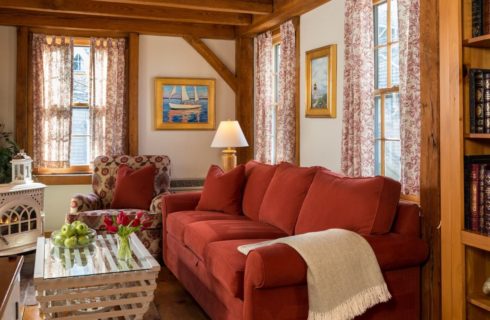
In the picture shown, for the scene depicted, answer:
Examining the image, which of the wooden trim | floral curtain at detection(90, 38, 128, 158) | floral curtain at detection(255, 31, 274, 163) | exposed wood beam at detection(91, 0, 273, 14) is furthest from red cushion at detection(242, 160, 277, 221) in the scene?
floral curtain at detection(90, 38, 128, 158)

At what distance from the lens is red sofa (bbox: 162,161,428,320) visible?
2.62 metres

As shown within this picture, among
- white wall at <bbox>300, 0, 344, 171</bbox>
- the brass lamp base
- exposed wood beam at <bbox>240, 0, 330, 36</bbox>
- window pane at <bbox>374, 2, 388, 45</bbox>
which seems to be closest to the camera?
window pane at <bbox>374, 2, 388, 45</bbox>

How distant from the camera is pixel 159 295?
13.8ft

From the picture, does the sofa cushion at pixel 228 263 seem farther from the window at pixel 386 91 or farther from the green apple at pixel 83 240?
the window at pixel 386 91

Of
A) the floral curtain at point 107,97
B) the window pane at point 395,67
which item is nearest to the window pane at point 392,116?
the window pane at point 395,67

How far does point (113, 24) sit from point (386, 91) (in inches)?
145

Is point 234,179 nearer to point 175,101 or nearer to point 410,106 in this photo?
point 410,106

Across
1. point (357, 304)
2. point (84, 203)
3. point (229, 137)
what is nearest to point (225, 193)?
point (229, 137)

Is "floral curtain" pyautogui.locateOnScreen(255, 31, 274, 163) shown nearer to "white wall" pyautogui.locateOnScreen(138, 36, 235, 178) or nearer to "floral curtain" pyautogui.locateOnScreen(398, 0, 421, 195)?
"white wall" pyautogui.locateOnScreen(138, 36, 235, 178)

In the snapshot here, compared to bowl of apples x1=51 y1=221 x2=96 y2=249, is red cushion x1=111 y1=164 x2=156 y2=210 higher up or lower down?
higher up

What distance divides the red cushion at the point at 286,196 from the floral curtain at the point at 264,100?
6.54 ft

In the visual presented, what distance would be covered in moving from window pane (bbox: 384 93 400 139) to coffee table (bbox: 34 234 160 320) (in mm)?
2018

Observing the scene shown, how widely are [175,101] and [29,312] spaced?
3.47 meters

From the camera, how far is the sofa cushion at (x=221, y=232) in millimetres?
3570
